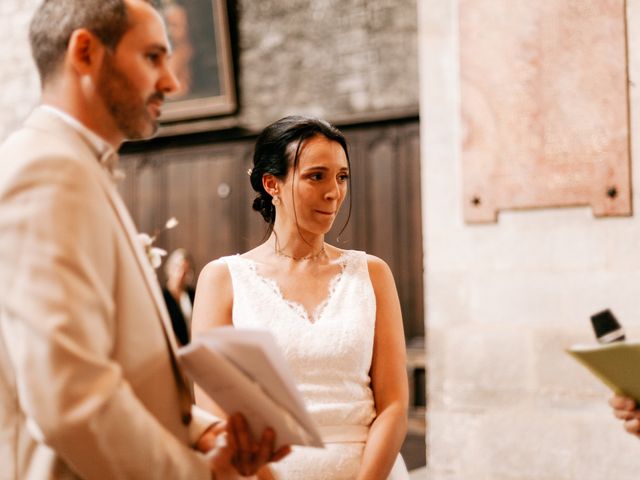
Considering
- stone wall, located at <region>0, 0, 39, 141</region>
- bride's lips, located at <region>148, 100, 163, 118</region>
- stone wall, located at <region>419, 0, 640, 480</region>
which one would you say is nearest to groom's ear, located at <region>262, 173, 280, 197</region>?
bride's lips, located at <region>148, 100, 163, 118</region>

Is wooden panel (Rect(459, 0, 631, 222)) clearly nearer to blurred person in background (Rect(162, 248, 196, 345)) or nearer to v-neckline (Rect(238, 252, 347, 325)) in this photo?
v-neckline (Rect(238, 252, 347, 325))

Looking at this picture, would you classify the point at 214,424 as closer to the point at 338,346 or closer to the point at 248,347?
the point at 248,347

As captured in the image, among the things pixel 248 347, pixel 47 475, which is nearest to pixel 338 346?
pixel 248 347

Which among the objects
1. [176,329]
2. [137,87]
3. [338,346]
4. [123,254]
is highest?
[137,87]

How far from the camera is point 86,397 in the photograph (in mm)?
913

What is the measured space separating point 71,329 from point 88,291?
5 cm

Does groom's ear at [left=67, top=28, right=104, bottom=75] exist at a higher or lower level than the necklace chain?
higher

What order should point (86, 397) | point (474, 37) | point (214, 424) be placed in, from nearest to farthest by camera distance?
point (86, 397)
point (214, 424)
point (474, 37)

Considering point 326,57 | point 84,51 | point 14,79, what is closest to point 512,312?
point 84,51

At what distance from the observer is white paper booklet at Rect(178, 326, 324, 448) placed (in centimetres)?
104

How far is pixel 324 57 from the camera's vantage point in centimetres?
638

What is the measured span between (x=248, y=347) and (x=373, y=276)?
37.3 inches

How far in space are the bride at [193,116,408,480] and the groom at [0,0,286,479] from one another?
0.63 metres

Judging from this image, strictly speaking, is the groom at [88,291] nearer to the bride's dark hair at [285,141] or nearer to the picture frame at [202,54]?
the bride's dark hair at [285,141]
